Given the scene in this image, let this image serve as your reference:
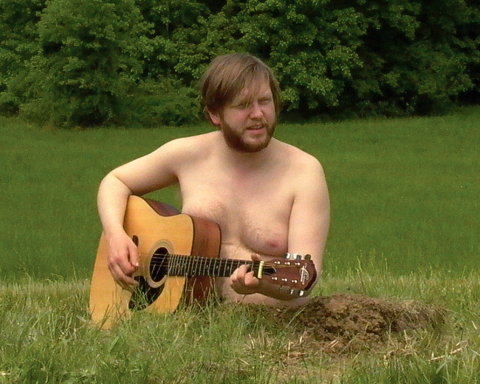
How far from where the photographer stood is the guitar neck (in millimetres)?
4211

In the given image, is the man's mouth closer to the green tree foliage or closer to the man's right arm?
the man's right arm

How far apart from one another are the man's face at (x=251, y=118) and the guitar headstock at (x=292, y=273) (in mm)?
863

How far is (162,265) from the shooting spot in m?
4.65

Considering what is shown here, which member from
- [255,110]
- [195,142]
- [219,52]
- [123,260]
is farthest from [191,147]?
[219,52]

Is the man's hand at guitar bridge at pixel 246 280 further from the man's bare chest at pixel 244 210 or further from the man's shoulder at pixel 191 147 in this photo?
the man's shoulder at pixel 191 147

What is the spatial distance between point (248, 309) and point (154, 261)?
53 centimetres

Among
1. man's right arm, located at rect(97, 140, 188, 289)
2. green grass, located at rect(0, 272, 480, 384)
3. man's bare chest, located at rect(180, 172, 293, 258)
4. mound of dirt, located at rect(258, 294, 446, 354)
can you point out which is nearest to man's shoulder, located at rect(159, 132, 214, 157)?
man's right arm, located at rect(97, 140, 188, 289)

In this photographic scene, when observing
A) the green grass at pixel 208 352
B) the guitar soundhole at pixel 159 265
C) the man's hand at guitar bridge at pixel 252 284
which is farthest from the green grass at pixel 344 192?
the man's hand at guitar bridge at pixel 252 284

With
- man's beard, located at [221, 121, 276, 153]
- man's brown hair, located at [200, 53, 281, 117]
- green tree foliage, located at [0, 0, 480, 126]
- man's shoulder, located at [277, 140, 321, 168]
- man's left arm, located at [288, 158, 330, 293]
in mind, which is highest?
man's brown hair, located at [200, 53, 281, 117]

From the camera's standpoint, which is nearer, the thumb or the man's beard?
the man's beard

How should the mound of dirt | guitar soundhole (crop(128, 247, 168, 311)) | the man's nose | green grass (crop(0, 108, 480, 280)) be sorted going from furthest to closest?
1. green grass (crop(0, 108, 480, 280))
2. guitar soundhole (crop(128, 247, 168, 311))
3. the man's nose
4. the mound of dirt

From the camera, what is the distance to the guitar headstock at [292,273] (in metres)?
3.77

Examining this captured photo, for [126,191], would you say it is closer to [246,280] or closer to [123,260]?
[123,260]

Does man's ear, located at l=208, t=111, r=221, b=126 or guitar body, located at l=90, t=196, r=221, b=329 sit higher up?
man's ear, located at l=208, t=111, r=221, b=126
